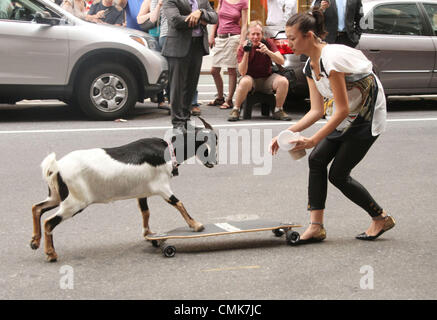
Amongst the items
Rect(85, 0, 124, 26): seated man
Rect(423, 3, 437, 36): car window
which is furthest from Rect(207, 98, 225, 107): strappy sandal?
Rect(423, 3, 437, 36): car window

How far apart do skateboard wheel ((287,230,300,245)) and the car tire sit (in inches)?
223

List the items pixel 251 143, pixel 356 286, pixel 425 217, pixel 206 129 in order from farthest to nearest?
pixel 251 143, pixel 425 217, pixel 206 129, pixel 356 286

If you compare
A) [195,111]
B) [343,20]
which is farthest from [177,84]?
[343,20]

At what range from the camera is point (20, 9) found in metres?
9.68

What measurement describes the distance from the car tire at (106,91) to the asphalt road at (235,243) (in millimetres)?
1775

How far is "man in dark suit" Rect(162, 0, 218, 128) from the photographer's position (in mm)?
8852

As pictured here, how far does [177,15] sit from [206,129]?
14.2ft

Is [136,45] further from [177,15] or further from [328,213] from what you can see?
[328,213]

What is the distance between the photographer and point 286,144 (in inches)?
174

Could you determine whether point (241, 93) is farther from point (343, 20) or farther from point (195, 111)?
point (343, 20)

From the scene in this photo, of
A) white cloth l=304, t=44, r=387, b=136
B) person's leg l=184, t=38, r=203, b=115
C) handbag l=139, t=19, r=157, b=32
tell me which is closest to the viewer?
white cloth l=304, t=44, r=387, b=136

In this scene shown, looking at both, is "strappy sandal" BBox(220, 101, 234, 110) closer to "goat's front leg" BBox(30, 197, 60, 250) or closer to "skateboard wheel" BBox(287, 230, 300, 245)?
"skateboard wheel" BBox(287, 230, 300, 245)

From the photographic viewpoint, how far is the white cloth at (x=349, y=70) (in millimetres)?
4477
